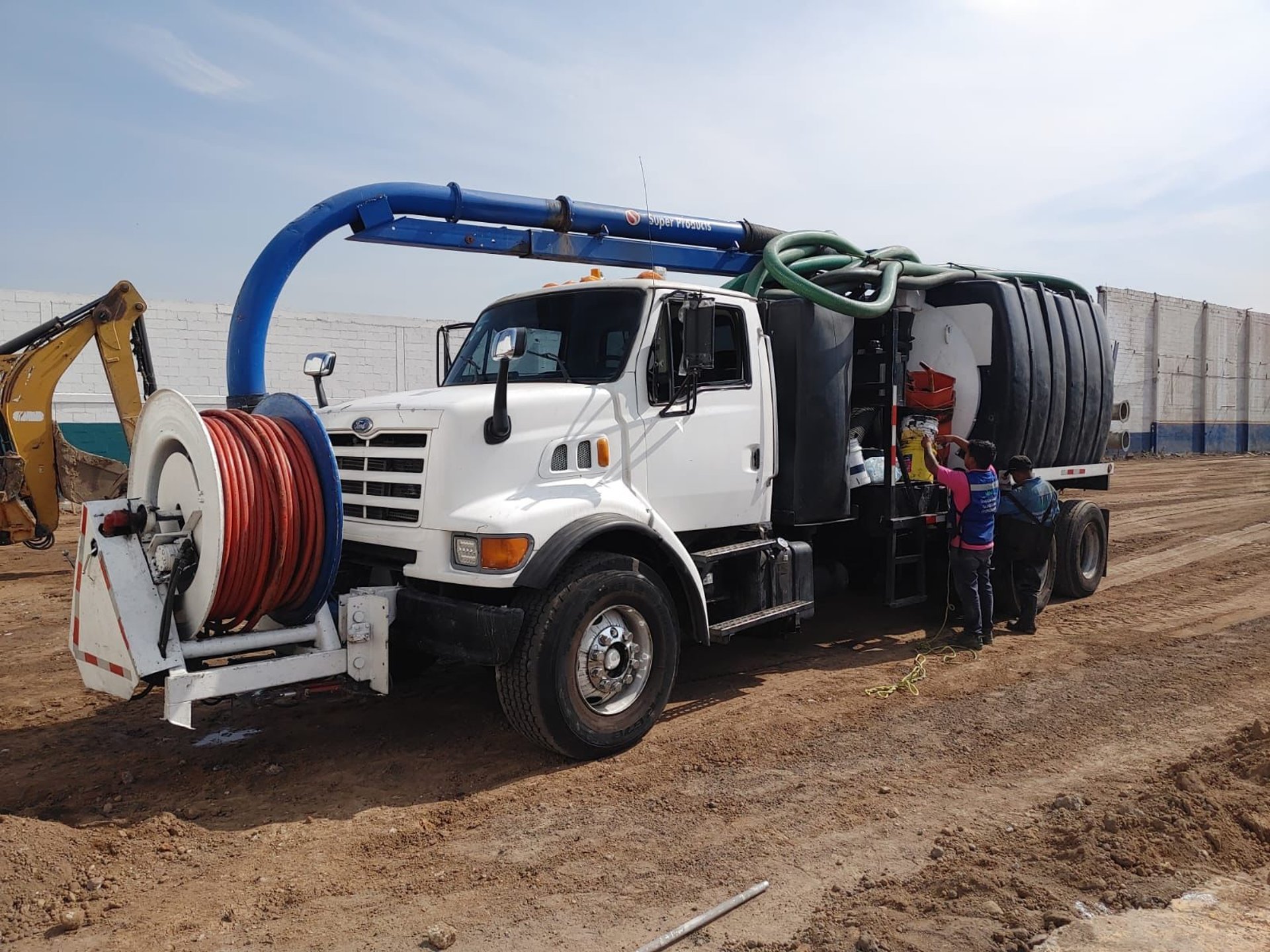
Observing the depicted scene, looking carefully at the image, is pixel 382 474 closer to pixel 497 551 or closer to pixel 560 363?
pixel 497 551

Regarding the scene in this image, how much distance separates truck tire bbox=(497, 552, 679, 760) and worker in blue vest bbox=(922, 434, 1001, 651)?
3.06m

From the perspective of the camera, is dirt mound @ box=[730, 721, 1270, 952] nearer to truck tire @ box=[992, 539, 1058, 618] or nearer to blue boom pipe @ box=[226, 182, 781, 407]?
truck tire @ box=[992, 539, 1058, 618]

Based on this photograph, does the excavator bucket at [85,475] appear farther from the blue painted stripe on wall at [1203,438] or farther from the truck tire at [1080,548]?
the blue painted stripe on wall at [1203,438]

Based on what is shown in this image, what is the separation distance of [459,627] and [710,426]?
2125 mm

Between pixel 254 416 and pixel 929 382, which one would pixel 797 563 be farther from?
pixel 254 416

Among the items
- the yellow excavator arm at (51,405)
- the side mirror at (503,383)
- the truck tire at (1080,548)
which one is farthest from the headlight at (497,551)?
the yellow excavator arm at (51,405)

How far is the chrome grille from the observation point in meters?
4.99

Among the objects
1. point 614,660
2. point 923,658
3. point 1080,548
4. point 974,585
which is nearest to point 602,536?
point 614,660

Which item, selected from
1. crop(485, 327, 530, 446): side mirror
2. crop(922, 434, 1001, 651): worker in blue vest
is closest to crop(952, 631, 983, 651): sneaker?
crop(922, 434, 1001, 651): worker in blue vest

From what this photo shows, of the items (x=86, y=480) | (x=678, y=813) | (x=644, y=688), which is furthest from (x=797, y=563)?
(x=86, y=480)

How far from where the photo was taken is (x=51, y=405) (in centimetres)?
1070

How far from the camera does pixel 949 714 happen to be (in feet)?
19.3

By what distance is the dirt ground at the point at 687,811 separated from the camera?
137 inches

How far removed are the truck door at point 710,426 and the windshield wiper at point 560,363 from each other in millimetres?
426
